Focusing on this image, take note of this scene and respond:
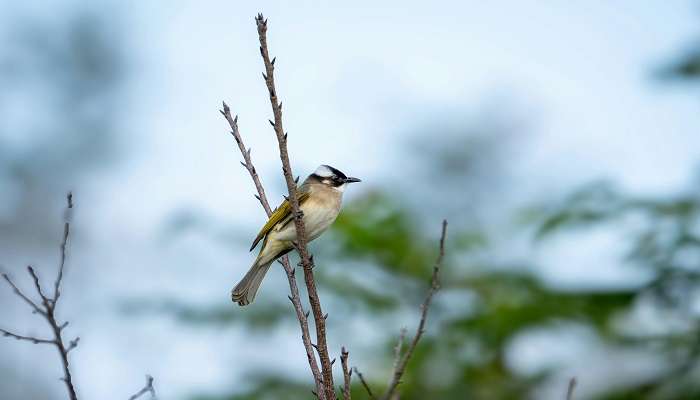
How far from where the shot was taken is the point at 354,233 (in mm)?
7117

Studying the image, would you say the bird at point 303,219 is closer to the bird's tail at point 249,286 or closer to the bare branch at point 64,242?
the bird's tail at point 249,286

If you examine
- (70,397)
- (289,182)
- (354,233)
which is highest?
(354,233)

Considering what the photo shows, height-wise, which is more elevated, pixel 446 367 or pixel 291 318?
pixel 291 318

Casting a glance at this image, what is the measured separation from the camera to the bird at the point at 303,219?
183 inches

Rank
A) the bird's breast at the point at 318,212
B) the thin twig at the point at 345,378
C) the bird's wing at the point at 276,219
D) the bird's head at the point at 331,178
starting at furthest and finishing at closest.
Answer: the bird's head at the point at 331,178, the bird's breast at the point at 318,212, the bird's wing at the point at 276,219, the thin twig at the point at 345,378

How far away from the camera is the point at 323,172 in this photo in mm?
5684

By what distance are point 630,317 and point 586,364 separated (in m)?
0.46

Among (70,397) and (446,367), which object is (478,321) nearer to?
(446,367)

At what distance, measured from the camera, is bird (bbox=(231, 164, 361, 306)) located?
466 centimetres

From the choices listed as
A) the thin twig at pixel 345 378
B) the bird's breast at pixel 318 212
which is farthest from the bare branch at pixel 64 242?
the bird's breast at pixel 318 212

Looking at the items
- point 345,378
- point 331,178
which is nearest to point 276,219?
point 331,178

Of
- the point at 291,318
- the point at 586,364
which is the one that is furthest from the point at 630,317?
the point at 291,318

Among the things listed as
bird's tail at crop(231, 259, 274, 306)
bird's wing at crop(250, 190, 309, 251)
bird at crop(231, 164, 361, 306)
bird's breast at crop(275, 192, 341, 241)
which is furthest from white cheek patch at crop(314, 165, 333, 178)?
bird's tail at crop(231, 259, 274, 306)

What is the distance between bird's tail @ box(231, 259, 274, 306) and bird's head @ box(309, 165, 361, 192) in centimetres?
87
